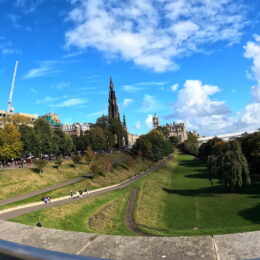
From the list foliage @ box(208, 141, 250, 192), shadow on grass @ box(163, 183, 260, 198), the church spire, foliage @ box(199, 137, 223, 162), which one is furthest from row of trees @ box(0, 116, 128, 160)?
foliage @ box(208, 141, 250, 192)

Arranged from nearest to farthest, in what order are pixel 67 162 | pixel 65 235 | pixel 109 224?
pixel 65 235 < pixel 109 224 < pixel 67 162

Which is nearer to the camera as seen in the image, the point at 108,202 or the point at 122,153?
the point at 108,202

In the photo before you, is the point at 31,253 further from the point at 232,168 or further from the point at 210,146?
the point at 210,146

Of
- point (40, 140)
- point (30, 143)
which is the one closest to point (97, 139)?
point (40, 140)

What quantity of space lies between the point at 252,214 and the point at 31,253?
3551 cm

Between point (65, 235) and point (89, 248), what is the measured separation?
0.86 m

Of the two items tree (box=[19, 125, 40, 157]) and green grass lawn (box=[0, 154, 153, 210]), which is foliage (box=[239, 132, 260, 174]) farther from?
tree (box=[19, 125, 40, 157])

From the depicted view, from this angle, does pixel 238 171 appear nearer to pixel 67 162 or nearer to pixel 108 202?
pixel 108 202

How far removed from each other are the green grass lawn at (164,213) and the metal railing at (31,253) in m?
22.2

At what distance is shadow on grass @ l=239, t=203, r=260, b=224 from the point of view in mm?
30872

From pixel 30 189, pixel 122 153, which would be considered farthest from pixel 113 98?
pixel 30 189

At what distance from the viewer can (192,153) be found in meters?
181

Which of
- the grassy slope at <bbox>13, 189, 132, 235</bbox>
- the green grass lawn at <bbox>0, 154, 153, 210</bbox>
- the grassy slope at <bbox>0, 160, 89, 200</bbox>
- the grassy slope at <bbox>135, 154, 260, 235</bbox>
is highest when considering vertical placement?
the grassy slope at <bbox>0, 160, 89, 200</bbox>

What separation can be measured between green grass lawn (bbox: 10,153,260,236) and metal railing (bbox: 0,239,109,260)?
22.2m
